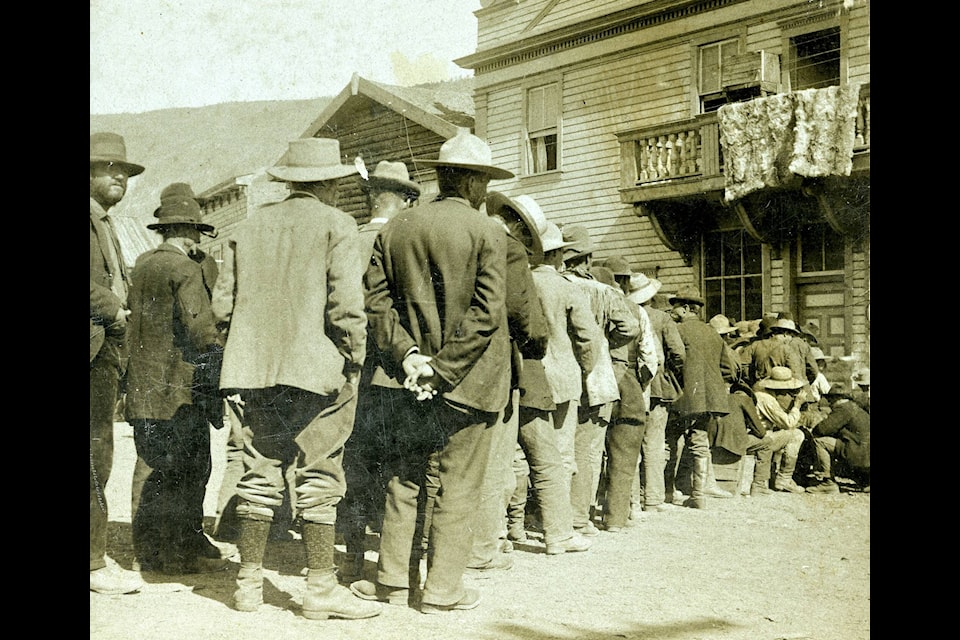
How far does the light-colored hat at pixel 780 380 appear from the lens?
9.88 meters

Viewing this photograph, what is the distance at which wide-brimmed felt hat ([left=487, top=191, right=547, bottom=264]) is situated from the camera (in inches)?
239

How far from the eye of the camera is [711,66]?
14.4 m

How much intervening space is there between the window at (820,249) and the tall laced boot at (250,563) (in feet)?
34.7

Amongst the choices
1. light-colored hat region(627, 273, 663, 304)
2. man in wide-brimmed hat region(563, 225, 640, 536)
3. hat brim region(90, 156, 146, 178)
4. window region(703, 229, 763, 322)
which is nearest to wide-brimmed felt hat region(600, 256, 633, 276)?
light-colored hat region(627, 273, 663, 304)

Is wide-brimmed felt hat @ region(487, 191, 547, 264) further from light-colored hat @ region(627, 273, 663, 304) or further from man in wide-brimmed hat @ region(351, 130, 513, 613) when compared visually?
light-colored hat @ region(627, 273, 663, 304)

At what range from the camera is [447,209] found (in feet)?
15.6

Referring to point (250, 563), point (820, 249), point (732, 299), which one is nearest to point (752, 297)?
point (732, 299)

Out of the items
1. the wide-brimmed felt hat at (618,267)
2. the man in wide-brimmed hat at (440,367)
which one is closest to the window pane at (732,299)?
the wide-brimmed felt hat at (618,267)

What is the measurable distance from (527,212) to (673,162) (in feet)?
27.6

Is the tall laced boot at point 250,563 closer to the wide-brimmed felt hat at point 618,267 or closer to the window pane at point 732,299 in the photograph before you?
the wide-brimmed felt hat at point 618,267

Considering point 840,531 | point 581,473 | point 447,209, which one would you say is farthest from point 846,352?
point 447,209

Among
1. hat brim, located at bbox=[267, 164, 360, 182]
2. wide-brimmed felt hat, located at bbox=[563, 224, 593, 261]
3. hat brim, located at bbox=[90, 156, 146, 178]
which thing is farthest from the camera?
wide-brimmed felt hat, located at bbox=[563, 224, 593, 261]

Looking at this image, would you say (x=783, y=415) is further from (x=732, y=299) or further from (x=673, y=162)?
(x=673, y=162)
